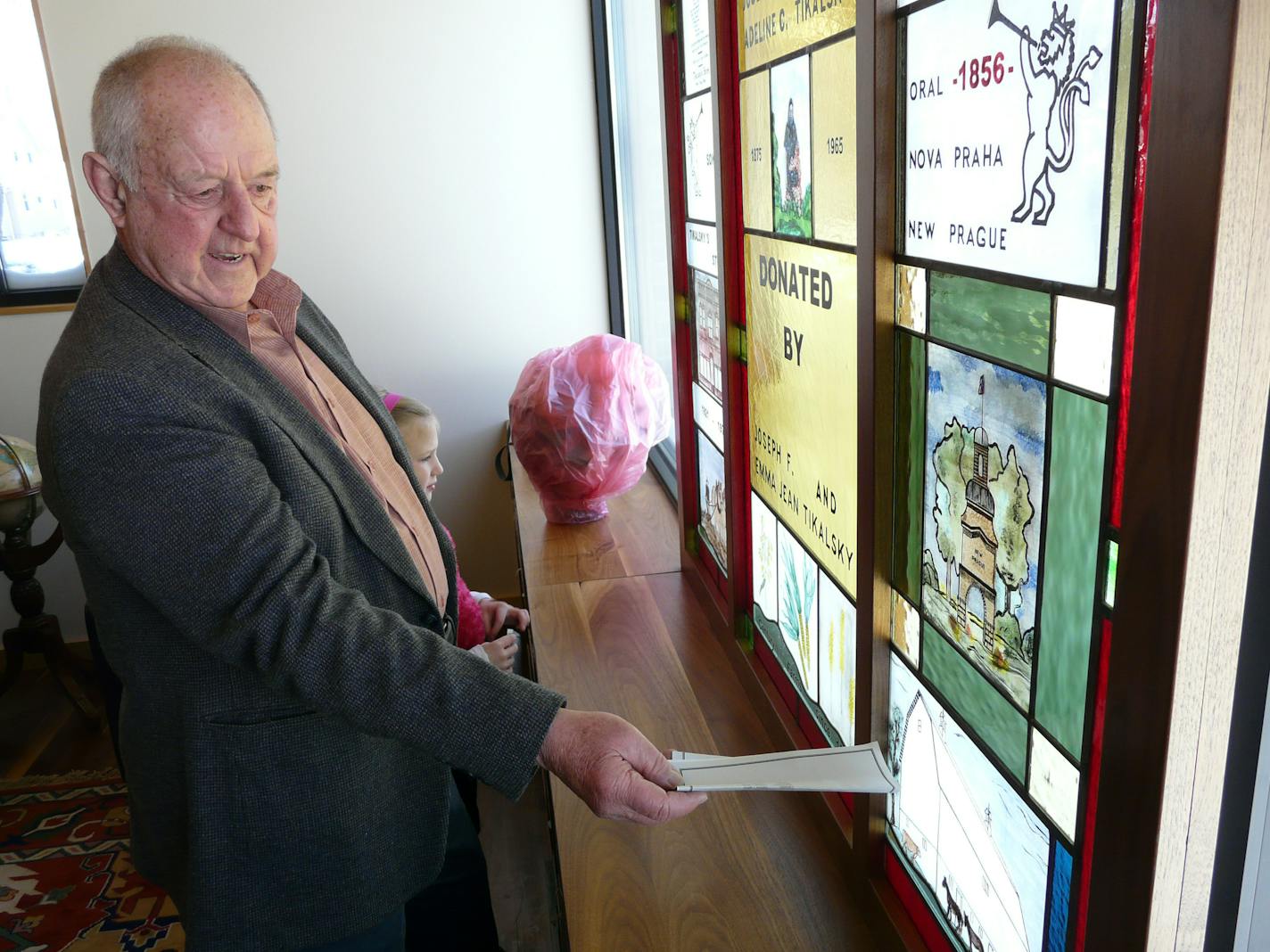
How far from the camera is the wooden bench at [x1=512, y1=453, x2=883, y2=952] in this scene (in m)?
1.32

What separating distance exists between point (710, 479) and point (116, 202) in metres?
1.20

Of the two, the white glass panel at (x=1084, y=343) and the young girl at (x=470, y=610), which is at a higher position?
the white glass panel at (x=1084, y=343)

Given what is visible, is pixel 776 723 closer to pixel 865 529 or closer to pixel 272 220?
pixel 865 529

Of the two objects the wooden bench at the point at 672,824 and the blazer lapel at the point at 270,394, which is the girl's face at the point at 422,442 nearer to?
the wooden bench at the point at 672,824

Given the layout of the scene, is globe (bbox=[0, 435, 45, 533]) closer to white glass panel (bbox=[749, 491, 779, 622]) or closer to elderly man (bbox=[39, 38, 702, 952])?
elderly man (bbox=[39, 38, 702, 952])

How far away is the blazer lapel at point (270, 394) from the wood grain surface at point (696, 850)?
501mm

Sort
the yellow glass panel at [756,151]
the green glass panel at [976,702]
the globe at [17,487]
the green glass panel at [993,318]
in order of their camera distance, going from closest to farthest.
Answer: the green glass panel at [993,318]
the green glass panel at [976,702]
the yellow glass panel at [756,151]
the globe at [17,487]

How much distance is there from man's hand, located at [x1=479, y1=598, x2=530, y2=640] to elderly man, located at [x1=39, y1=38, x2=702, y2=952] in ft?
2.55

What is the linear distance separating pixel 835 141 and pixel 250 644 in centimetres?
85

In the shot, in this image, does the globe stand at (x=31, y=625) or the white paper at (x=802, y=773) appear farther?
the globe stand at (x=31, y=625)

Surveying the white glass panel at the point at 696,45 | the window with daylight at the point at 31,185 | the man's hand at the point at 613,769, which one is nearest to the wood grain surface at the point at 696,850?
the man's hand at the point at 613,769

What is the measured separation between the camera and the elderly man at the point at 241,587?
43.9 inches

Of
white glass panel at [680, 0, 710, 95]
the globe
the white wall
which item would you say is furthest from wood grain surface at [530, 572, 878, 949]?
the globe

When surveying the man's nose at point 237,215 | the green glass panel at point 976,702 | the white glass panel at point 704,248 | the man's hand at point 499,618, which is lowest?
the man's hand at point 499,618
